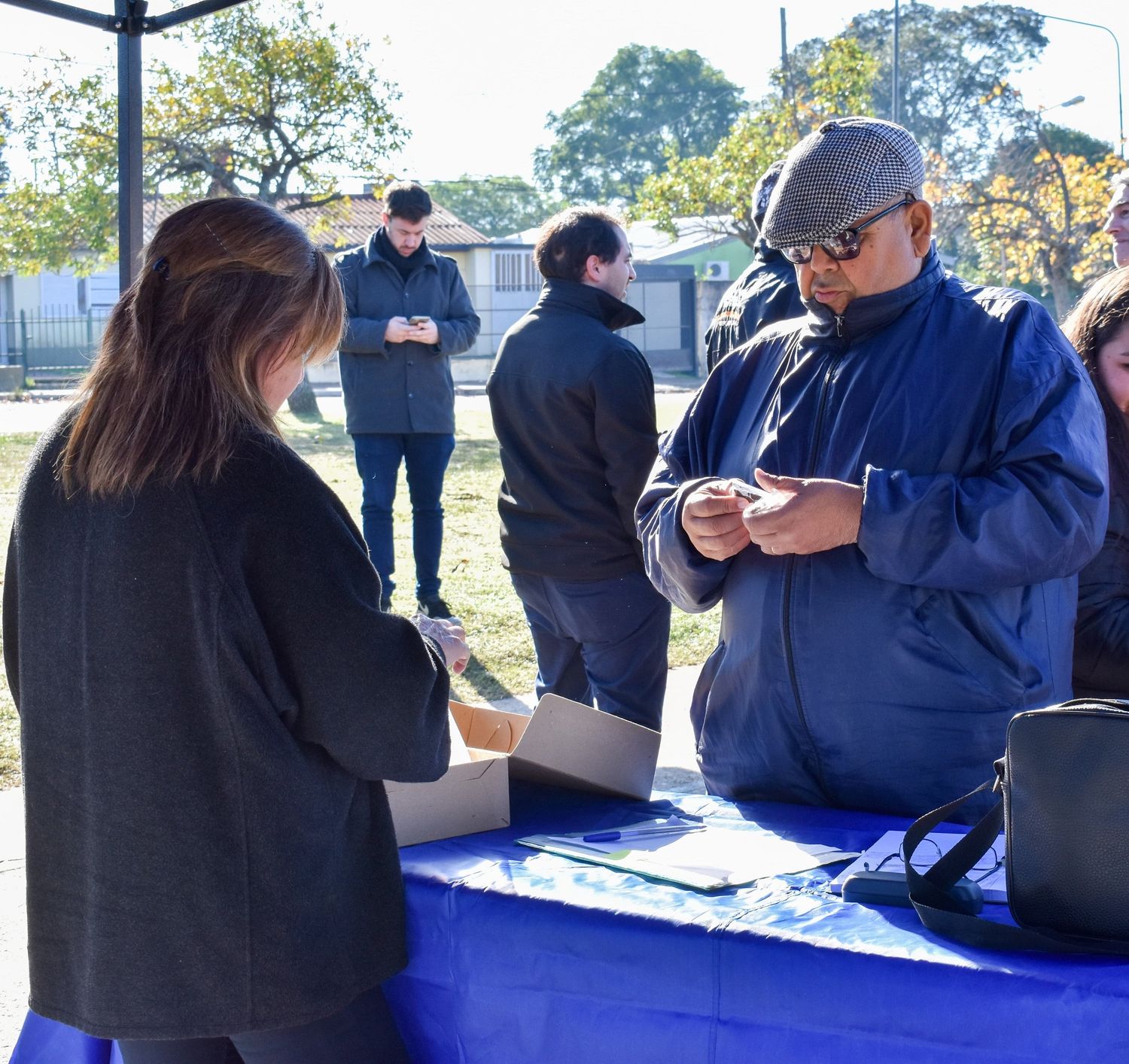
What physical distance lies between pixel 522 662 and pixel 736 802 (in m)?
Result: 3.58

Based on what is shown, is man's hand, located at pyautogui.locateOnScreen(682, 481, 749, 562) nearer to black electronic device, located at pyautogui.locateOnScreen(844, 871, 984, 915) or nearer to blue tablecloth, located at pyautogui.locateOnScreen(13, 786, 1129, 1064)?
blue tablecloth, located at pyautogui.locateOnScreen(13, 786, 1129, 1064)

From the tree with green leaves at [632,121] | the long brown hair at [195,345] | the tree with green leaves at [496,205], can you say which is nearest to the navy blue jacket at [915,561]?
the long brown hair at [195,345]

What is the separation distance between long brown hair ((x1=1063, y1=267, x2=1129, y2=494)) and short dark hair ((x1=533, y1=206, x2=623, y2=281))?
1479 mm

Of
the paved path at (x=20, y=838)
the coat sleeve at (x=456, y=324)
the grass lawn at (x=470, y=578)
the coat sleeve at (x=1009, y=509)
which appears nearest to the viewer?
the coat sleeve at (x=1009, y=509)

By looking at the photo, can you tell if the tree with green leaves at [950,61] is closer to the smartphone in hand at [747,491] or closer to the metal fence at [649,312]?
the metal fence at [649,312]

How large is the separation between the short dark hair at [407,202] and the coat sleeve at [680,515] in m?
3.81

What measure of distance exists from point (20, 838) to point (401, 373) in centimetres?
289

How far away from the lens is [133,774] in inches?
60.2

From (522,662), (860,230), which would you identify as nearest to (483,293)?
(522,662)

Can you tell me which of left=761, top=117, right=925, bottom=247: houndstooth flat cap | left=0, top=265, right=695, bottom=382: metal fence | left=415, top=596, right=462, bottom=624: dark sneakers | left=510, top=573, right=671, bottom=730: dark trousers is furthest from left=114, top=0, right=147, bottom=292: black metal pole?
left=0, top=265, right=695, bottom=382: metal fence

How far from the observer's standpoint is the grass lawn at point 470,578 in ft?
Answer: 17.8

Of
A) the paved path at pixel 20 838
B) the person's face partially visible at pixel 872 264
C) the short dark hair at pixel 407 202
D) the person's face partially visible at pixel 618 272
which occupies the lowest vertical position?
the paved path at pixel 20 838

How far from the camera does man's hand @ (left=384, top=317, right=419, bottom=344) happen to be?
6.04 metres

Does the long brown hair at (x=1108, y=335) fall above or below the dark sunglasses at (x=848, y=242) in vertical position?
below
